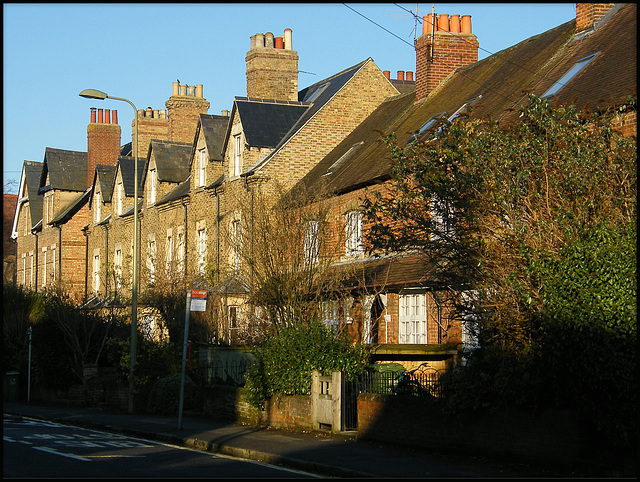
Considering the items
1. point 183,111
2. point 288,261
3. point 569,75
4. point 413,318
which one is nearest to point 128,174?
point 183,111

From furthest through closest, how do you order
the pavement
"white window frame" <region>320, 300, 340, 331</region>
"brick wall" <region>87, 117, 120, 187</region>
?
"brick wall" <region>87, 117, 120, 187</region> → "white window frame" <region>320, 300, 340, 331</region> → the pavement

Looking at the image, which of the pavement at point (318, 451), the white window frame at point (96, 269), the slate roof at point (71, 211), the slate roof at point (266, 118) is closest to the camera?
the pavement at point (318, 451)

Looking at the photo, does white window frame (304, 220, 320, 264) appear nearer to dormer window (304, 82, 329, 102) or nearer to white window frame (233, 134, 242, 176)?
white window frame (233, 134, 242, 176)

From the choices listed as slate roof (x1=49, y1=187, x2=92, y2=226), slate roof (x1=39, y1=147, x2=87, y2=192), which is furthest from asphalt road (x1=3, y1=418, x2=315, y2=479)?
slate roof (x1=39, y1=147, x2=87, y2=192)

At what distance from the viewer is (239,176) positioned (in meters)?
30.5

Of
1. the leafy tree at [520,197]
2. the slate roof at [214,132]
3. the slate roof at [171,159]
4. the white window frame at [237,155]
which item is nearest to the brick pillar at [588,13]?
the leafy tree at [520,197]

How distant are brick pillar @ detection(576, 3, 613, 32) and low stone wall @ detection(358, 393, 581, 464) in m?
13.1

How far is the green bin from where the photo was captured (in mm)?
30172

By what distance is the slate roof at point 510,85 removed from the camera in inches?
749

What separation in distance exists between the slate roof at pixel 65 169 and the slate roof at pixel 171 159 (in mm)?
13050

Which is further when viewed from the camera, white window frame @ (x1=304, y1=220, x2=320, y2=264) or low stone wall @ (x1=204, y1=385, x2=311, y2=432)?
white window frame @ (x1=304, y1=220, x2=320, y2=264)

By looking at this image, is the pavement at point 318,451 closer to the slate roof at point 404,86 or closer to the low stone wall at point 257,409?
the low stone wall at point 257,409

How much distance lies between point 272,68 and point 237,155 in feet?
20.4

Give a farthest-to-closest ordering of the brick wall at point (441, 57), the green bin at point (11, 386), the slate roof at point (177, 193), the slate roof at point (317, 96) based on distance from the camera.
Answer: the slate roof at point (177, 193) → the slate roof at point (317, 96) → the green bin at point (11, 386) → the brick wall at point (441, 57)
